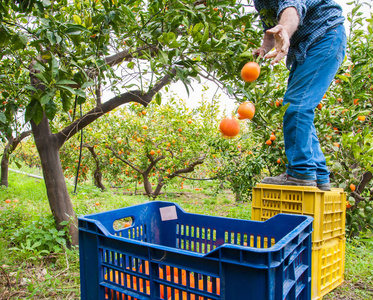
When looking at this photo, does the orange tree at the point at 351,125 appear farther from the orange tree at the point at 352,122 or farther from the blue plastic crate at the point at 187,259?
the blue plastic crate at the point at 187,259

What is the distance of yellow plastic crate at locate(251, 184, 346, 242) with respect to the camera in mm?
1348

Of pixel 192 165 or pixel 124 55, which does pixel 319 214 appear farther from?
pixel 192 165

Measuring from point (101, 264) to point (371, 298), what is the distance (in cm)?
147

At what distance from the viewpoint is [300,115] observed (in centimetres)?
149

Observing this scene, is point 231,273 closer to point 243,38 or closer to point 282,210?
point 282,210

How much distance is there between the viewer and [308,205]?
4.40ft

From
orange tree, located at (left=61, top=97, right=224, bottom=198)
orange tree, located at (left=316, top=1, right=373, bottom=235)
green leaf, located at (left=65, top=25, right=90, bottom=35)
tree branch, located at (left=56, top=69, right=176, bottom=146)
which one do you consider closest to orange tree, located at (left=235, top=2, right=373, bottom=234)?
orange tree, located at (left=316, top=1, right=373, bottom=235)

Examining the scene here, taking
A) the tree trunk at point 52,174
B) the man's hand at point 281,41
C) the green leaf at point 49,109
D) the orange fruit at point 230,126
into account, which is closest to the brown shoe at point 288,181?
the orange fruit at point 230,126

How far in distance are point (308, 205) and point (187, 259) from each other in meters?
0.74

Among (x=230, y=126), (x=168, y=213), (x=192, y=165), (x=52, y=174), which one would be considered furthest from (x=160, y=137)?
(x=230, y=126)

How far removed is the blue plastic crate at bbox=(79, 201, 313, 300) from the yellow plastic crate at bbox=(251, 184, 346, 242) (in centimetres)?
19

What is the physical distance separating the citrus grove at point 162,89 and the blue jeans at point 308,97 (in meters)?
0.11

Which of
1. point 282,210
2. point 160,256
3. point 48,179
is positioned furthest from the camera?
point 48,179

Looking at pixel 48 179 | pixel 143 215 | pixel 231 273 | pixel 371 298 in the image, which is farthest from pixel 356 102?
pixel 48 179
